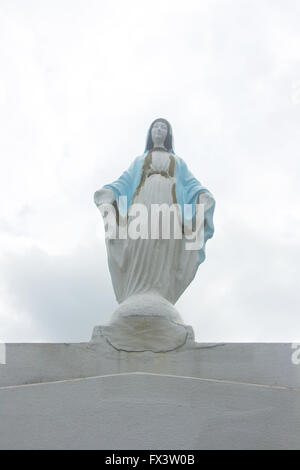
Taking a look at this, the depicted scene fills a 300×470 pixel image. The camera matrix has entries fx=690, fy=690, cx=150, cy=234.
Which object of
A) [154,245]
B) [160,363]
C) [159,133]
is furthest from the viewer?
[159,133]

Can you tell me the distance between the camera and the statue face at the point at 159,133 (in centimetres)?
978

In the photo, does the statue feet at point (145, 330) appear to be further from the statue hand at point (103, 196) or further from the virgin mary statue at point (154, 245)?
the statue hand at point (103, 196)

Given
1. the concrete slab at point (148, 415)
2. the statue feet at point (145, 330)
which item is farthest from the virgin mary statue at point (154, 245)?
the concrete slab at point (148, 415)

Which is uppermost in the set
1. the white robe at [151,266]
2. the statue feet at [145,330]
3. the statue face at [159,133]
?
the statue face at [159,133]

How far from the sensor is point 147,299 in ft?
26.3

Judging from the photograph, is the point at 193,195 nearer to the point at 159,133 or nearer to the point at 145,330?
the point at 159,133

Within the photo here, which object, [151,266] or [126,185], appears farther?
[126,185]

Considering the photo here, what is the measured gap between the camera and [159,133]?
32.1ft

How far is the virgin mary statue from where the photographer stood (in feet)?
25.4

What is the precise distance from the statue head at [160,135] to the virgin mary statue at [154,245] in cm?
2

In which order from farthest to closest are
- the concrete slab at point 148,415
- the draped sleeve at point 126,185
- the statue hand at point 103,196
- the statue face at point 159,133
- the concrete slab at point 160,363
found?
1. the statue face at point 159,133
2. the draped sleeve at point 126,185
3. the statue hand at point 103,196
4. the concrete slab at point 160,363
5. the concrete slab at point 148,415

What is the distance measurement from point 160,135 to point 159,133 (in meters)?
0.03

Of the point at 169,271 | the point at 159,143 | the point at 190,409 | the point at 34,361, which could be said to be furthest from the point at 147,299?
the point at 159,143

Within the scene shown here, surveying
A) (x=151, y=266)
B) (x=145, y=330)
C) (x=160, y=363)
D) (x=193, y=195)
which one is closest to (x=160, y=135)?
(x=193, y=195)
